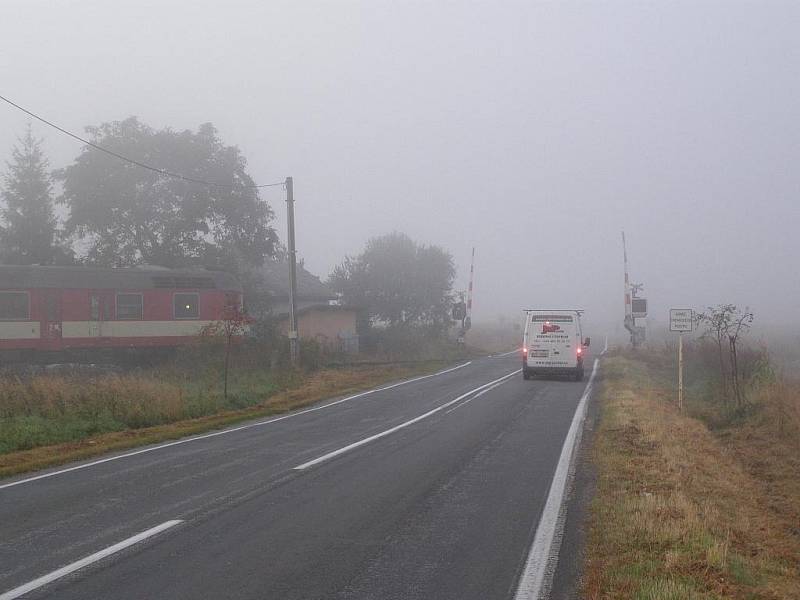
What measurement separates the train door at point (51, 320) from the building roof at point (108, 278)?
37 cm

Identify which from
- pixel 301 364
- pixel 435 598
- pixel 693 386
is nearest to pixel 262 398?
pixel 301 364

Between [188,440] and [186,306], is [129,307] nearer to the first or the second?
[186,306]

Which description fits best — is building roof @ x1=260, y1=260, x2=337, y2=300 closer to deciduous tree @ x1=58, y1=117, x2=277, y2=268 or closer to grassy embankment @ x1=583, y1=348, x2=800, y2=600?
deciduous tree @ x1=58, y1=117, x2=277, y2=268

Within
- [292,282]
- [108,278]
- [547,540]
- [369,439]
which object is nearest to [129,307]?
[108,278]

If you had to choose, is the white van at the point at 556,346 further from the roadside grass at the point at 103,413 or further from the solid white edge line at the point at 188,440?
the roadside grass at the point at 103,413

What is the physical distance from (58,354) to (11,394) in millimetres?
14165

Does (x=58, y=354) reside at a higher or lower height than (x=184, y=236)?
lower

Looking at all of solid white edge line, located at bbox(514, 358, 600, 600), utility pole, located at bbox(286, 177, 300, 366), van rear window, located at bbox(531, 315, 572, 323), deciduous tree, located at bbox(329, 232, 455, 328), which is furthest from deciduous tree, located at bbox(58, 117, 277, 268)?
solid white edge line, located at bbox(514, 358, 600, 600)

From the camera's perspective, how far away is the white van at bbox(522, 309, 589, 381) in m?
29.0

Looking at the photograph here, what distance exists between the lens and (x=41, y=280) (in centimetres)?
3064

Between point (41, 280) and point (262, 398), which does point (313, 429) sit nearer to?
point (262, 398)

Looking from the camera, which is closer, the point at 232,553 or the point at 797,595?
the point at 797,595

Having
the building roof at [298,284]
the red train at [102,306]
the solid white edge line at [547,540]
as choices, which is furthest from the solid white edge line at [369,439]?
the building roof at [298,284]

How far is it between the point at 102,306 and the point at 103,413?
1557 cm
